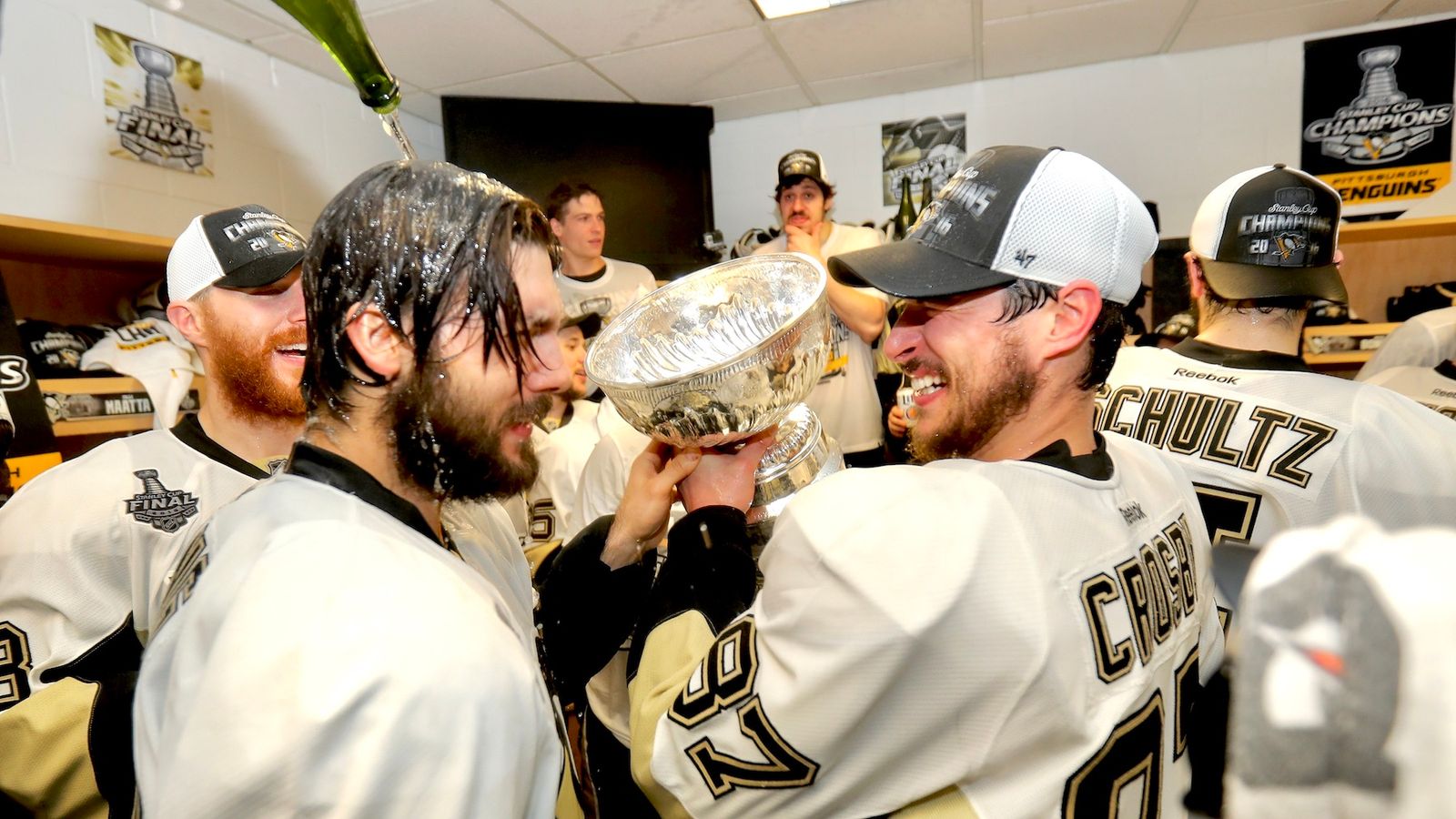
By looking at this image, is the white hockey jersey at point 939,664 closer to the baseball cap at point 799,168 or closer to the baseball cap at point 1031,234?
the baseball cap at point 1031,234

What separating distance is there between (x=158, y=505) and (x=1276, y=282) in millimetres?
2068

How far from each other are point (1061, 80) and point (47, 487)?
425 cm

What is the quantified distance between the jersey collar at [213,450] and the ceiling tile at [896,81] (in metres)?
3.28

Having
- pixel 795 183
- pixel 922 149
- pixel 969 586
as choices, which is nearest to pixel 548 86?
pixel 795 183

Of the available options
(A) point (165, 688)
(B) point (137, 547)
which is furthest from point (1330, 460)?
(B) point (137, 547)

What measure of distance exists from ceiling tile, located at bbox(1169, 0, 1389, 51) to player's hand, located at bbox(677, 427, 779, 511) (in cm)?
330

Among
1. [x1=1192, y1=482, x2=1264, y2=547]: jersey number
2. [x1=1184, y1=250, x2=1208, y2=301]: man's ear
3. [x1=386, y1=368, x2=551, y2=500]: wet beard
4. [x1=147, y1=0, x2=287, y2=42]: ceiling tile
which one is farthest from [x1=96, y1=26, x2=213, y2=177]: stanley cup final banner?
[x1=1192, y1=482, x2=1264, y2=547]: jersey number

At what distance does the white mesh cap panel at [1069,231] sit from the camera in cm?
86

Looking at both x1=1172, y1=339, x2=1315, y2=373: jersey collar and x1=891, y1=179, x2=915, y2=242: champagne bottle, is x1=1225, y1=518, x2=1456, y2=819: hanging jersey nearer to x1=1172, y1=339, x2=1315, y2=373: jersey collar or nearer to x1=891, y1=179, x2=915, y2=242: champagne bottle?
x1=1172, y1=339, x2=1315, y2=373: jersey collar

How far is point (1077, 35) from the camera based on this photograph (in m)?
3.40

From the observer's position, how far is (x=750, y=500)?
1.03m

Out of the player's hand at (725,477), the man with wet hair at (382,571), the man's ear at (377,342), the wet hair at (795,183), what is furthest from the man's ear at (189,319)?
the wet hair at (795,183)

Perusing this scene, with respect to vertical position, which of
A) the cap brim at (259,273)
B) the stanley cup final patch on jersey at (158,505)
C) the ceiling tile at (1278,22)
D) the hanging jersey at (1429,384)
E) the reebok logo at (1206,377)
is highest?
the ceiling tile at (1278,22)

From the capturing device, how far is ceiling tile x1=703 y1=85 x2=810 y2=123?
396cm
